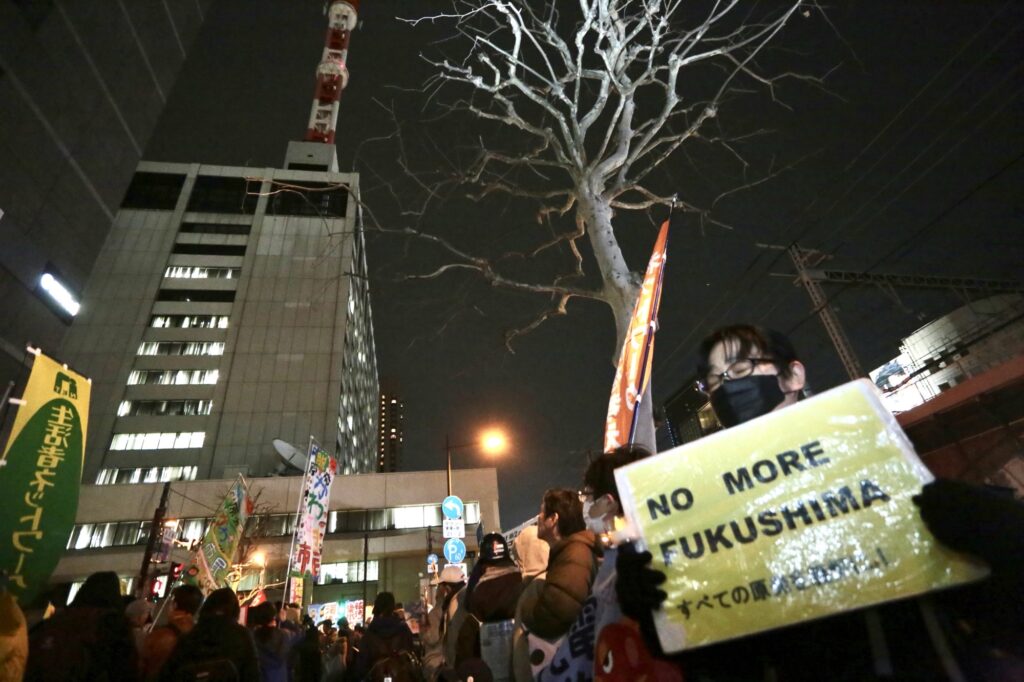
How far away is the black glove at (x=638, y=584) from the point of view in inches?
63.4

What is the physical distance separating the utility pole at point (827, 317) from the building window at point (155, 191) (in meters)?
62.4

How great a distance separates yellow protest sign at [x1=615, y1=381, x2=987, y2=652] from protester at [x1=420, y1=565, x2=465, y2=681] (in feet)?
12.7

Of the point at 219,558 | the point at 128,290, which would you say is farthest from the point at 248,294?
the point at 219,558

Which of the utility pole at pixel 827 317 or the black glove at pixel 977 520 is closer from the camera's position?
the black glove at pixel 977 520

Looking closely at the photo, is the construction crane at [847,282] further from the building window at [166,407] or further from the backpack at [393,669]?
the building window at [166,407]

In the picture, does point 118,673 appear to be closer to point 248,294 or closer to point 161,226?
point 248,294

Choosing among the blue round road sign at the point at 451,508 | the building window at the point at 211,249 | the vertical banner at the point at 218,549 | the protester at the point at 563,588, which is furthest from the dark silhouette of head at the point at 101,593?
the building window at the point at 211,249

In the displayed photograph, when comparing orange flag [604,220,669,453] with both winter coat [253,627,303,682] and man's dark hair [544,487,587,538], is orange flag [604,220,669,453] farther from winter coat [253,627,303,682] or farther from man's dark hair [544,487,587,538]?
winter coat [253,627,303,682]

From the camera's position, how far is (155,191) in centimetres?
5431

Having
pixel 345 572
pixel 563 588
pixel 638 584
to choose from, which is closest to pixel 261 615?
pixel 563 588

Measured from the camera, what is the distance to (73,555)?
2934 centimetres

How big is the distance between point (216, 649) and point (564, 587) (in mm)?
3100

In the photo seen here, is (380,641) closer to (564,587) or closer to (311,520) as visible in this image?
(564,587)

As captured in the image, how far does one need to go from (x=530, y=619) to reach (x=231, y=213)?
208ft
